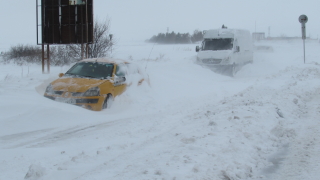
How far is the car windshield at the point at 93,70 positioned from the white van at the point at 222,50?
10367 millimetres

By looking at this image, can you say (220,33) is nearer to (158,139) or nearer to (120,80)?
(120,80)

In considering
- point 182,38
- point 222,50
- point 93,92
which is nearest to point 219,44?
point 222,50

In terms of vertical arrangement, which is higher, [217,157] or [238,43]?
[238,43]

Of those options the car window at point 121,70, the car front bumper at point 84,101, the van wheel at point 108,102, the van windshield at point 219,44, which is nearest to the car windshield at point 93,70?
the car window at point 121,70

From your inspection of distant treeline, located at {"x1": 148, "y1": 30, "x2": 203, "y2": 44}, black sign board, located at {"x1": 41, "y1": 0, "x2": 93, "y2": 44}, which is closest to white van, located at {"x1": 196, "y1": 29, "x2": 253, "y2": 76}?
black sign board, located at {"x1": 41, "y1": 0, "x2": 93, "y2": 44}

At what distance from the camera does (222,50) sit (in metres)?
19.1

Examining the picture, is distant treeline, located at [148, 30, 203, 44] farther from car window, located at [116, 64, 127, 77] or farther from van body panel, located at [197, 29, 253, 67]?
car window, located at [116, 64, 127, 77]

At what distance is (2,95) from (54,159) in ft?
13.8

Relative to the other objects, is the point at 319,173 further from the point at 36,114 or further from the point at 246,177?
the point at 36,114

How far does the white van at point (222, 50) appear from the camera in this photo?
18.9 meters

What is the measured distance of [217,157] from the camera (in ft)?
14.9

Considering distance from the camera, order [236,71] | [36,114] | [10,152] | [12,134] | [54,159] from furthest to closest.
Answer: [236,71], [36,114], [12,134], [10,152], [54,159]

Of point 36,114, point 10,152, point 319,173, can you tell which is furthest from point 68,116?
point 319,173

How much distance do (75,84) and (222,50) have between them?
1217 centimetres
